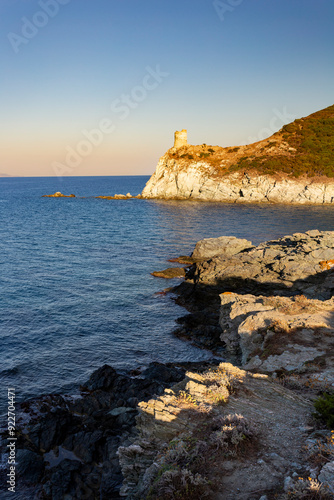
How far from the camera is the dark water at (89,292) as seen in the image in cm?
2202

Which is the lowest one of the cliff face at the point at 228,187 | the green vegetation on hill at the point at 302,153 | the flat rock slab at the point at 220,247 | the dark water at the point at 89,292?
the dark water at the point at 89,292

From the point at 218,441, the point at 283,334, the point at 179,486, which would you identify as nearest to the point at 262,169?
the point at 283,334

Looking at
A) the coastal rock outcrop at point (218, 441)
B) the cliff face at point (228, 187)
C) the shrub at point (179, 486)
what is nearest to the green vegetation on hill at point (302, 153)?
the cliff face at point (228, 187)

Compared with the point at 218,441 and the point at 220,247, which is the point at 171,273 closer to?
the point at 220,247

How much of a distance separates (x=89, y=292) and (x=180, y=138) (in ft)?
359

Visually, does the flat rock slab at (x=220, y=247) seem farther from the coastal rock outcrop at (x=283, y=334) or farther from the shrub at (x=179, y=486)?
the shrub at (x=179, y=486)

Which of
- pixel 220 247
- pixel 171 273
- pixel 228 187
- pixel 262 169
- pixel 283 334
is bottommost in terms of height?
pixel 171 273

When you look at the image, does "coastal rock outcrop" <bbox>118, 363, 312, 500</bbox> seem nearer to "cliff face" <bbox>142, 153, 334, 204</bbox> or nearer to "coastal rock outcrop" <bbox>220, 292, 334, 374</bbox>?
"coastal rock outcrop" <bbox>220, 292, 334, 374</bbox>

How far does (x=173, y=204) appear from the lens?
107 metres

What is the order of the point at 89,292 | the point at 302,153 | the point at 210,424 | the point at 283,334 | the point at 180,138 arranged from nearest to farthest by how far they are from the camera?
the point at 210,424 < the point at 283,334 < the point at 89,292 < the point at 302,153 < the point at 180,138

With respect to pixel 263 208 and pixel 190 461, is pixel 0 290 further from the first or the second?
pixel 263 208

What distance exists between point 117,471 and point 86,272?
93.8 ft

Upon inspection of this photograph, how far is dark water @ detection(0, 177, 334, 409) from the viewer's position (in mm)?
22016

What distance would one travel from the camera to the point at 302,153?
11106 cm
